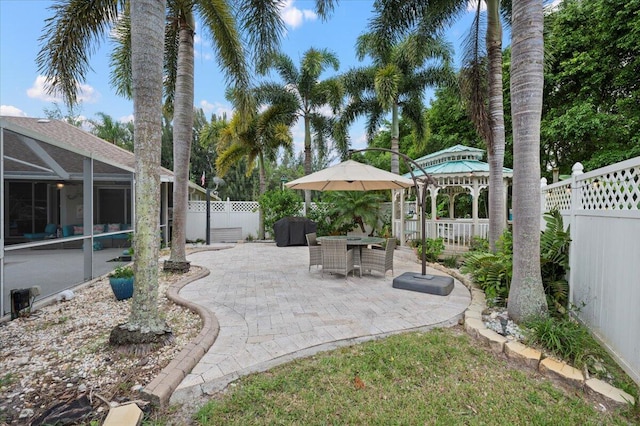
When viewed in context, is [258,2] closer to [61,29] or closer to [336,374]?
[61,29]

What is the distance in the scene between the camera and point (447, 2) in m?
7.38

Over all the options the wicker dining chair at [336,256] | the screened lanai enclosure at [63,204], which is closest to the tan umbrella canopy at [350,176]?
the wicker dining chair at [336,256]

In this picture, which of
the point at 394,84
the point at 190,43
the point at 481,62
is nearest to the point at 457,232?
the point at 481,62

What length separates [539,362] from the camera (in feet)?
9.55

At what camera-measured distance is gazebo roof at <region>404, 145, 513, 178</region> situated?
395 inches

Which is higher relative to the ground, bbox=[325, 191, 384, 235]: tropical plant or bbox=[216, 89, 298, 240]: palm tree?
bbox=[216, 89, 298, 240]: palm tree

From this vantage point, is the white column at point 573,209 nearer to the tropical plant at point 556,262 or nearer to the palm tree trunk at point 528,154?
the tropical plant at point 556,262

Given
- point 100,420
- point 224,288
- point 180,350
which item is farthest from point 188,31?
point 100,420

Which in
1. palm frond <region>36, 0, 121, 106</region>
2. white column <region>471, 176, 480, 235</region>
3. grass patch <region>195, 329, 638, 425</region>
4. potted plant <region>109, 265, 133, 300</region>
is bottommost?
grass patch <region>195, 329, 638, 425</region>

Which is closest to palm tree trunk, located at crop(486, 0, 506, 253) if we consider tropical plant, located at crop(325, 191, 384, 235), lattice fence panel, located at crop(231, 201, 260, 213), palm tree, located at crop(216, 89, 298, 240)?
tropical plant, located at crop(325, 191, 384, 235)

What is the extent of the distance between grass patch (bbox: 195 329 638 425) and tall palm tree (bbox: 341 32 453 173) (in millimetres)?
9228

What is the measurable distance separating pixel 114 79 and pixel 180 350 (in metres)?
8.50

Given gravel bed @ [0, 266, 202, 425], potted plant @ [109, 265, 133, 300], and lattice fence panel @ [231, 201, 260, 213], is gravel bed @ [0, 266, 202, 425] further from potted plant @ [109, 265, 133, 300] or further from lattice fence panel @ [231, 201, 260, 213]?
lattice fence panel @ [231, 201, 260, 213]

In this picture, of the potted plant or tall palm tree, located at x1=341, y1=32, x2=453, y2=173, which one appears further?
tall palm tree, located at x1=341, y1=32, x2=453, y2=173
